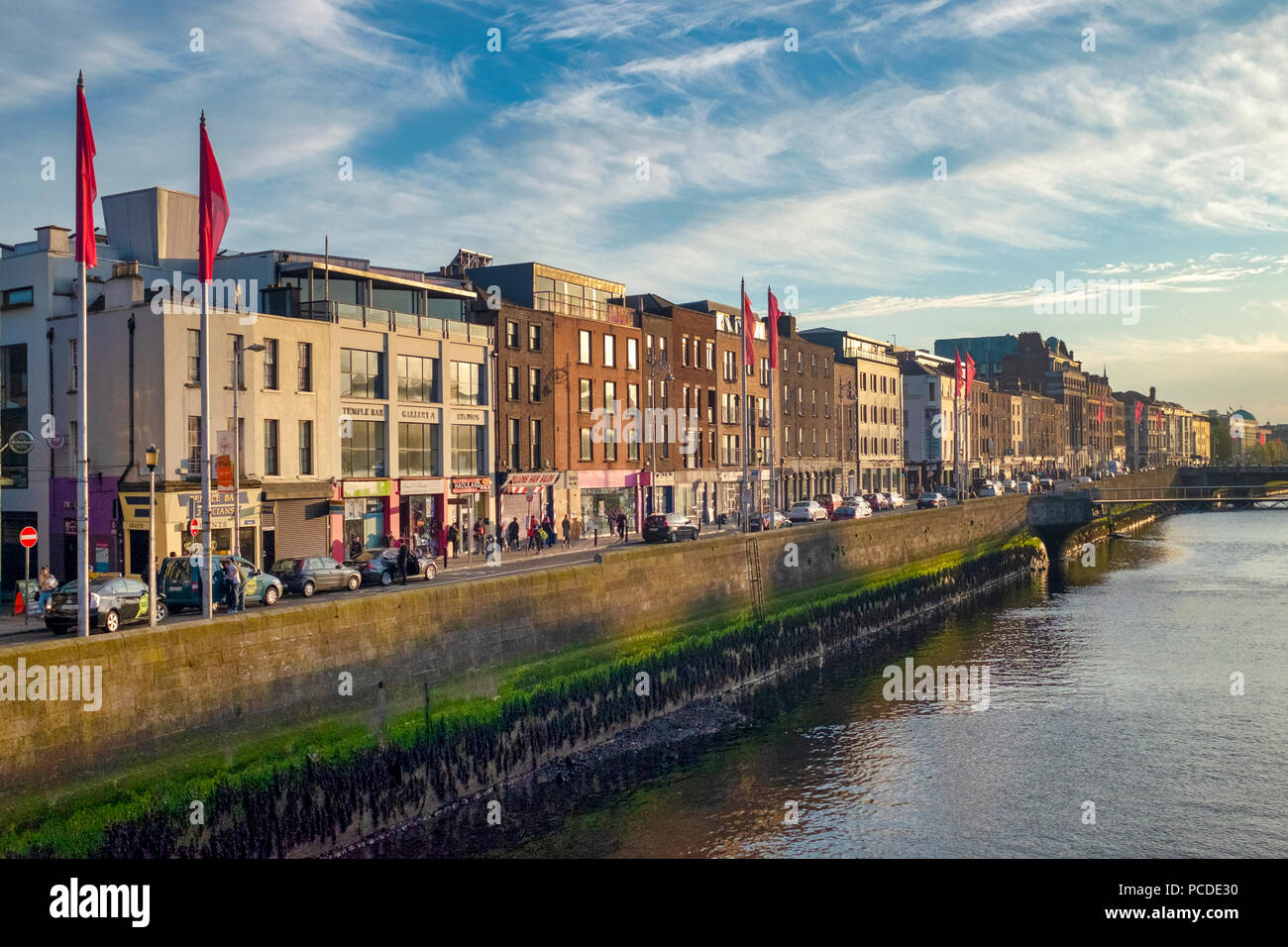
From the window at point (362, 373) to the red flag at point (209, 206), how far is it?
25863mm

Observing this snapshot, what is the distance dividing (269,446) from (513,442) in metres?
18.3

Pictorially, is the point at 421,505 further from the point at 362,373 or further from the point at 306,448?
the point at 306,448

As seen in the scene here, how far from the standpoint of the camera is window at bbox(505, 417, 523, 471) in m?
64.1

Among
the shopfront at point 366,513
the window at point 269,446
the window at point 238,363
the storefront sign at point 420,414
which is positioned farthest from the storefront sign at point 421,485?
the window at point 238,363

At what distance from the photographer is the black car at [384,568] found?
1683 inches

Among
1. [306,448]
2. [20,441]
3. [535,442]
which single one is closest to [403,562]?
[306,448]

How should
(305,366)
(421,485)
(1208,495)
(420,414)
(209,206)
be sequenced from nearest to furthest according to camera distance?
(209,206), (305,366), (421,485), (420,414), (1208,495)

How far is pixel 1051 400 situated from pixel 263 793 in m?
180

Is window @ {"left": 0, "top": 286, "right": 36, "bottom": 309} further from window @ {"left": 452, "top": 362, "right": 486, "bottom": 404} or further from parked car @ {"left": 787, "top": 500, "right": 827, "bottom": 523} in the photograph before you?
parked car @ {"left": 787, "top": 500, "right": 827, "bottom": 523}

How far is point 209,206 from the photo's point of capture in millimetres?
26969

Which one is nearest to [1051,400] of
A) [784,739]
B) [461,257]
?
[461,257]

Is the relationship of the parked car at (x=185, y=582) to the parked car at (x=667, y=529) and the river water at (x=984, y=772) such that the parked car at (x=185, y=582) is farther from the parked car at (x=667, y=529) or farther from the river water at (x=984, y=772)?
the parked car at (x=667, y=529)

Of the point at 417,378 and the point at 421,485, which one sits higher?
the point at 417,378
